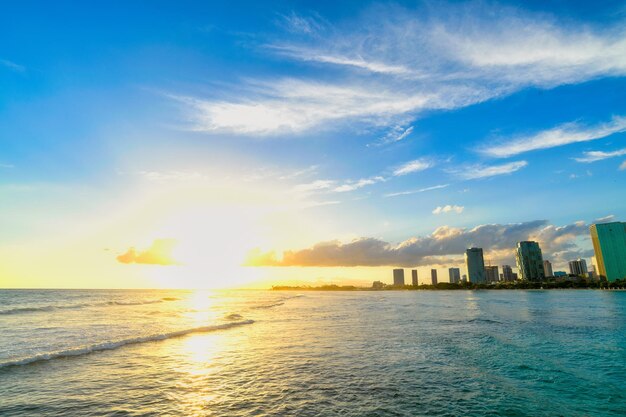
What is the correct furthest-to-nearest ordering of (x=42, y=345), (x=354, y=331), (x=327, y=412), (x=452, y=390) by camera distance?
1. (x=354, y=331)
2. (x=42, y=345)
3. (x=452, y=390)
4. (x=327, y=412)

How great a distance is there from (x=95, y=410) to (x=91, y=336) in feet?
77.0

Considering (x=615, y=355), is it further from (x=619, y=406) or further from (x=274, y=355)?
(x=274, y=355)

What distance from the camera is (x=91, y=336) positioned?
3319 centimetres

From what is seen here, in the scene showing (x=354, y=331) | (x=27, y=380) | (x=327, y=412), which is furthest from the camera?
(x=354, y=331)

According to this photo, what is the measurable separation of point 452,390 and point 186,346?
21.9 meters

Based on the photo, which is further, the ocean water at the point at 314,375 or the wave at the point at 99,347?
the wave at the point at 99,347

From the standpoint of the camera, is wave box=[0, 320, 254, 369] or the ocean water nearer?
the ocean water

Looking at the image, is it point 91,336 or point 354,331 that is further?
point 354,331

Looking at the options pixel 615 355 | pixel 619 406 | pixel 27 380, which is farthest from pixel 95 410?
pixel 615 355

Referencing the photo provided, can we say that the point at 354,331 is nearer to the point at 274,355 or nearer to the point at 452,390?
the point at 274,355

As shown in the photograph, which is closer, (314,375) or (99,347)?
(314,375)

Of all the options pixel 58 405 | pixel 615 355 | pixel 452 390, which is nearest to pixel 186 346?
pixel 58 405

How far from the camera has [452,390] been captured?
1608cm

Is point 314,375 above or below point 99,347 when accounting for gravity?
below
